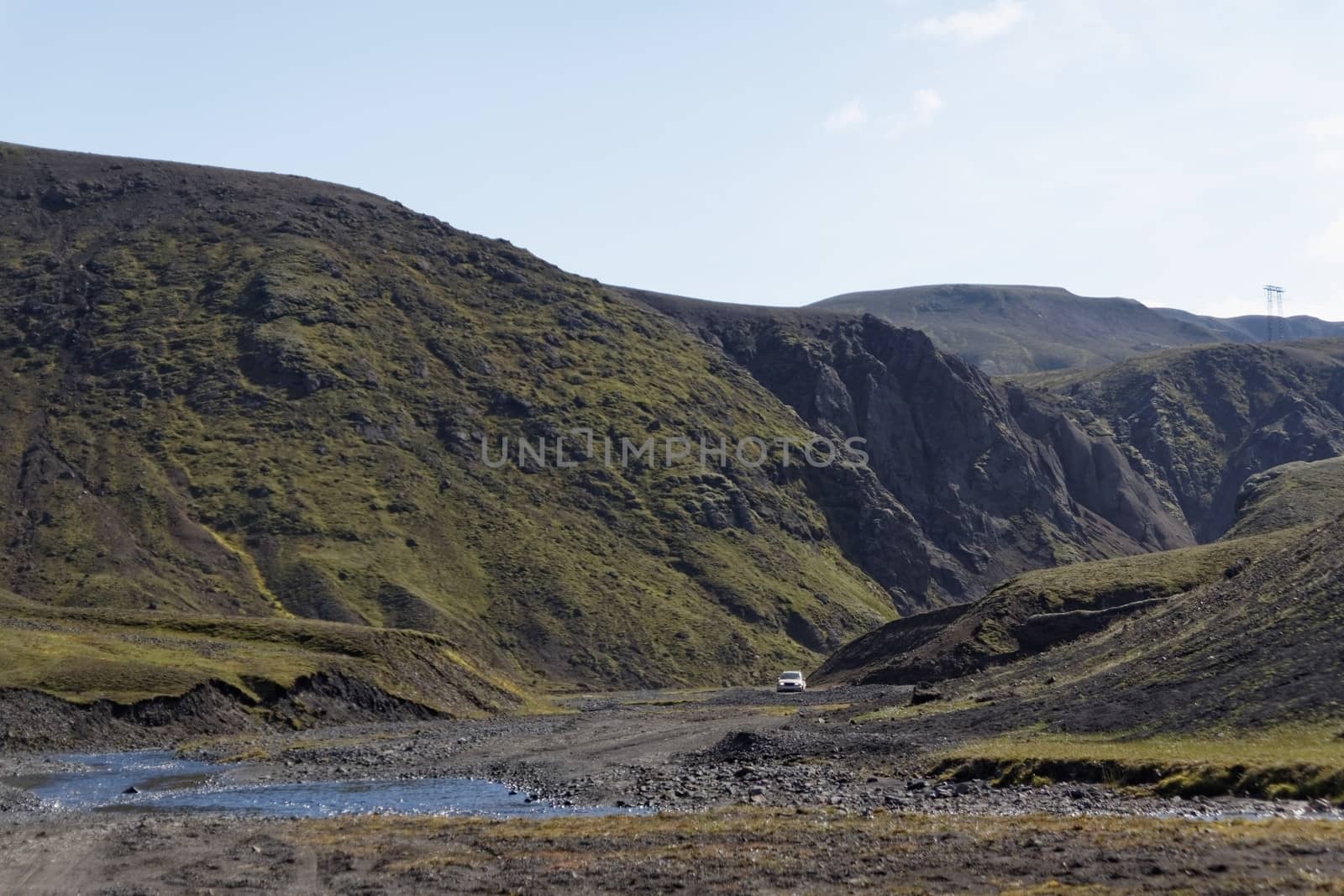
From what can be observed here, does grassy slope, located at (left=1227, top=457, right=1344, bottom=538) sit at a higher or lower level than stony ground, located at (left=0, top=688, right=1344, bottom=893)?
higher

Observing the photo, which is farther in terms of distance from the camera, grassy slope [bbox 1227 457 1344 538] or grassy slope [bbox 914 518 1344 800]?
grassy slope [bbox 1227 457 1344 538]

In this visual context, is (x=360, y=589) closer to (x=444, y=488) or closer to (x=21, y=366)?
(x=444, y=488)

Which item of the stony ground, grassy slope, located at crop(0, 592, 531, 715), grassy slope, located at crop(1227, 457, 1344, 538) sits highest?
grassy slope, located at crop(1227, 457, 1344, 538)

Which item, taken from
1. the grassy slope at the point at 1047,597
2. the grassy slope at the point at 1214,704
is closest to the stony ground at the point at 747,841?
the grassy slope at the point at 1214,704

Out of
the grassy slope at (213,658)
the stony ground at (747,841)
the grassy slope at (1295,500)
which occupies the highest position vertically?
the grassy slope at (1295,500)

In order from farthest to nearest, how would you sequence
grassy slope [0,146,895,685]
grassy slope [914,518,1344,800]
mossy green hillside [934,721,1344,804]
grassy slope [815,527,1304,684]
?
grassy slope [0,146,895,685] → grassy slope [815,527,1304,684] → grassy slope [914,518,1344,800] → mossy green hillside [934,721,1344,804]

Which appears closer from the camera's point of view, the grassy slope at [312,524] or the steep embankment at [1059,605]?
the steep embankment at [1059,605]

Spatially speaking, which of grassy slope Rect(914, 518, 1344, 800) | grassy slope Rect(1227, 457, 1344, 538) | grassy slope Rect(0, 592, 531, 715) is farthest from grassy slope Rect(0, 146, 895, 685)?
grassy slope Rect(914, 518, 1344, 800)

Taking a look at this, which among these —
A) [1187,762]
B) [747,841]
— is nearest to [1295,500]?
[1187,762]

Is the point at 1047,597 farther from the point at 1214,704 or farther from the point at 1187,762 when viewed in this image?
the point at 1187,762

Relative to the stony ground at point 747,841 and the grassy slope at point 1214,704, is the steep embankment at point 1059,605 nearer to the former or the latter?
the grassy slope at point 1214,704

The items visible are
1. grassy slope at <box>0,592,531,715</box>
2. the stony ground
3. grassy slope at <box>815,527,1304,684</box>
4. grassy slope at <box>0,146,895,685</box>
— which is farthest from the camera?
grassy slope at <box>0,146,895,685</box>

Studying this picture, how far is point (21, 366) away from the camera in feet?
611

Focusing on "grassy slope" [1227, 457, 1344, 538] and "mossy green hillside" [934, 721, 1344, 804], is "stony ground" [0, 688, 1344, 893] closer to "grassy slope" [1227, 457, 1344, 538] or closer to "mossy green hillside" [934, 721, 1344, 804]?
"mossy green hillside" [934, 721, 1344, 804]
